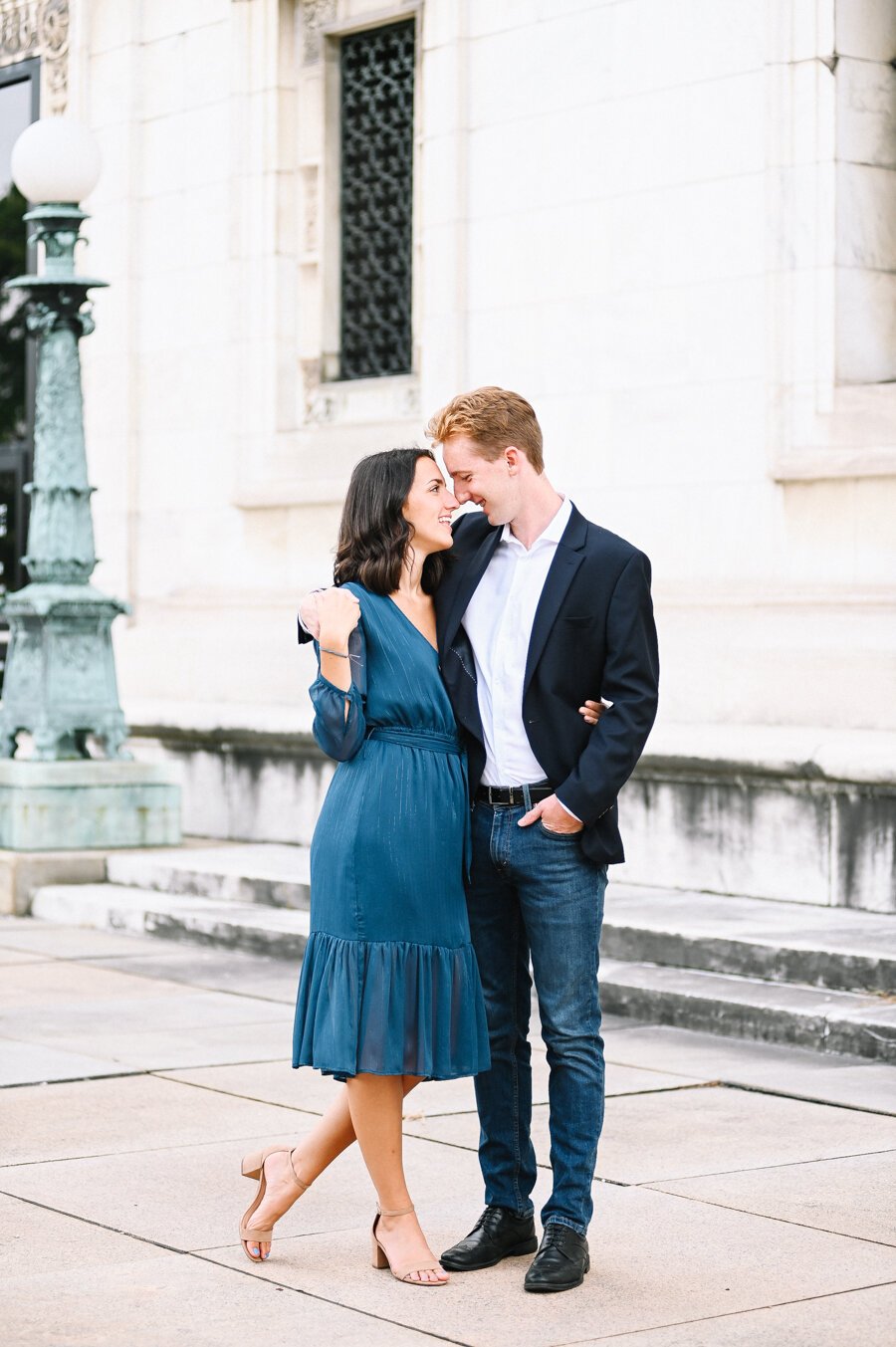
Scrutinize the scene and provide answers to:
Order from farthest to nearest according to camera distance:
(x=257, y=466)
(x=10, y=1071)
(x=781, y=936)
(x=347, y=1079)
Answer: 1. (x=257, y=466)
2. (x=781, y=936)
3. (x=10, y=1071)
4. (x=347, y=1079)

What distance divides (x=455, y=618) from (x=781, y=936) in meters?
3.84

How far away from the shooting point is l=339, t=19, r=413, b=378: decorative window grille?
12.7 m

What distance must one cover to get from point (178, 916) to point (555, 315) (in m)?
3.70

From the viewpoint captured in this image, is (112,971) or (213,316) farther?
(213,316)

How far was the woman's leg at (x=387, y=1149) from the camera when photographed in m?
4.71

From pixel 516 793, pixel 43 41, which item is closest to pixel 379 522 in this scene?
pixel 516 793

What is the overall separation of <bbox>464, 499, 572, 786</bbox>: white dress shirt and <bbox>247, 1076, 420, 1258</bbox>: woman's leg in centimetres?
77

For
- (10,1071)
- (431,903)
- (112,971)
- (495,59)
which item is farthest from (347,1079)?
(495,59)

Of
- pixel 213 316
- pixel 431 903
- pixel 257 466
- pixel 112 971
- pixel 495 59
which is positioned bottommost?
pixel 112 971

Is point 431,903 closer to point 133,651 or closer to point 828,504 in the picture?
point 828,504

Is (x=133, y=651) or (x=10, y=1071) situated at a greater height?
(x=133, y=651)

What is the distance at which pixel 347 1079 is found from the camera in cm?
469

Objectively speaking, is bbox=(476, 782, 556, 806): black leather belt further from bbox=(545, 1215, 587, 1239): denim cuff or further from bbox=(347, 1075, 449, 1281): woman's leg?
bbox=(545, 1215, 587, 1239): denim cuff

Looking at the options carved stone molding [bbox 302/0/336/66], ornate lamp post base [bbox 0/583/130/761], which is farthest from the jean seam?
carved stone molding [bbox 302/0/336/66]
